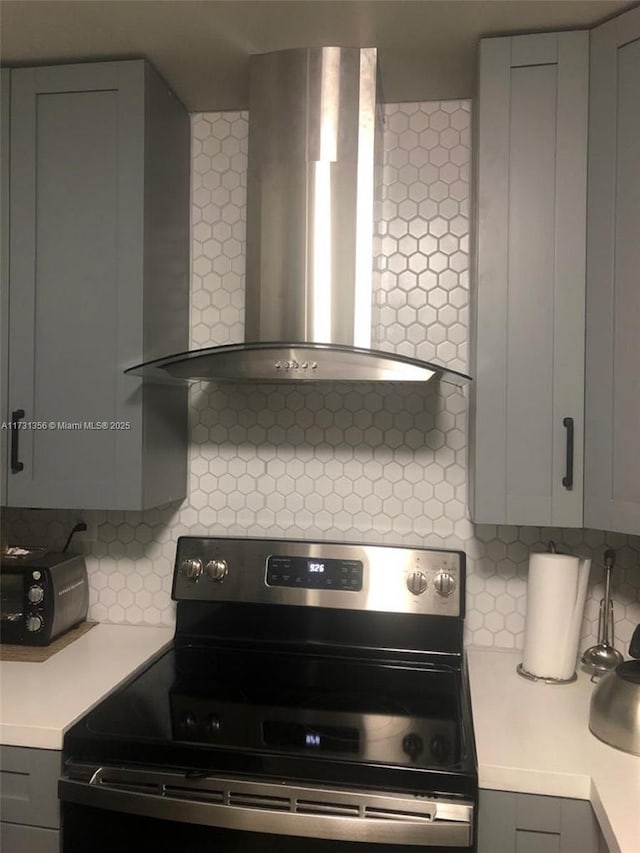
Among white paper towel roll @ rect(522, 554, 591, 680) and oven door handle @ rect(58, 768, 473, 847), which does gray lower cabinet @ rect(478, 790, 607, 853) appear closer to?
oven door handle @ rect(58, 768, 473, 847)

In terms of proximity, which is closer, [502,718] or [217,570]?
[502,718]

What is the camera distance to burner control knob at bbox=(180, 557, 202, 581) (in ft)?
5.98

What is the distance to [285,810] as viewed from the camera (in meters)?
1.22

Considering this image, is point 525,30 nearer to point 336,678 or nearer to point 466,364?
point 466,364

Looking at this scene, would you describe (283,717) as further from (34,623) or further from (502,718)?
(34,623)

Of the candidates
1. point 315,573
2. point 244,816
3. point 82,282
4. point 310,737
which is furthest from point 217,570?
point 82,282

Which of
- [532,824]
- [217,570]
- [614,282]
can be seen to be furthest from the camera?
[217,570]

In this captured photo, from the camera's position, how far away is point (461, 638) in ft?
5.61

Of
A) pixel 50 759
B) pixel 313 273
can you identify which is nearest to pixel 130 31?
pixel 313 273

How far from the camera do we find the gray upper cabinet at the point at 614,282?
1405 millimetres

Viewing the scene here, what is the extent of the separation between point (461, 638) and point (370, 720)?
0.38 meters

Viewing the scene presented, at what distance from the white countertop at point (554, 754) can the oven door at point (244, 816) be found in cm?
10

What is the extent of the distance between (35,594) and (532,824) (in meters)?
1.24

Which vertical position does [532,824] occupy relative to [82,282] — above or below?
below
